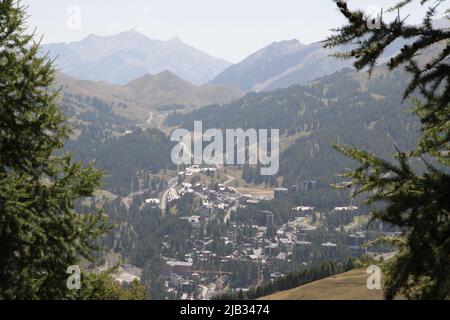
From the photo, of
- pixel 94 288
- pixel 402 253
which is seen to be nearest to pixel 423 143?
pixel 402 253

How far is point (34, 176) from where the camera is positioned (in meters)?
17.5

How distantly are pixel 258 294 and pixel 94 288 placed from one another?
148 metres

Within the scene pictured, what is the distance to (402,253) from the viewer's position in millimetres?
11945

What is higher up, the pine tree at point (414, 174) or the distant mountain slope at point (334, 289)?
the pine tree at point (414, 174)

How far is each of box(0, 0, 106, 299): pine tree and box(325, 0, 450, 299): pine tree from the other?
36.9ft

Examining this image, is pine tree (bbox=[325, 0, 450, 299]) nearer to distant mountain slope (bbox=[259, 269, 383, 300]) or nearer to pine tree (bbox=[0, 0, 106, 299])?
pine tree (bbox=[0, 0, 106, 299])

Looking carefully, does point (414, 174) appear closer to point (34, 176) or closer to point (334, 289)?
point (34, 176)

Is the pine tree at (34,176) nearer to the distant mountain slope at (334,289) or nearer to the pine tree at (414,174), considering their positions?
the pine tree at (414,174)

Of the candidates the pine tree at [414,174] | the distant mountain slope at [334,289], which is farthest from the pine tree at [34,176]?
the distant mountain slope at [334,289]

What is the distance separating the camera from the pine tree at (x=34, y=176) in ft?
54.2

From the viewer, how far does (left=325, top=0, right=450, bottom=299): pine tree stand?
28.3 ft

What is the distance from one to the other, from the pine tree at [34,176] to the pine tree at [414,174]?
36.9 feet

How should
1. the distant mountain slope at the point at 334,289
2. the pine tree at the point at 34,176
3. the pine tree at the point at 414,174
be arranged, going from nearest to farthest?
1. the pine tree at the point at 414,174
2. the pine tree at the point at 34,176
3. the distant mountain slope at the point at 334,289
